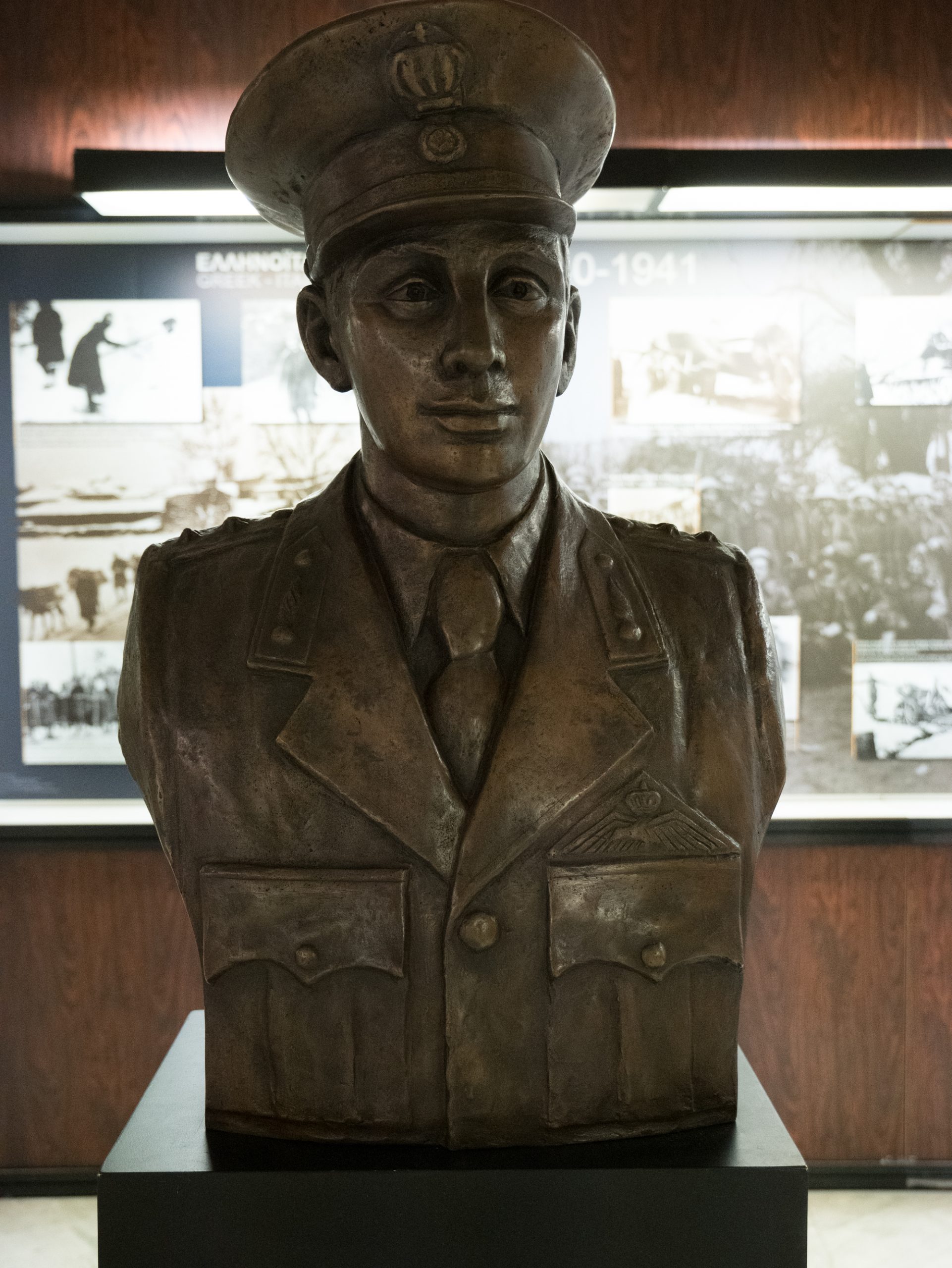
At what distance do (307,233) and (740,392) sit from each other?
170 cm

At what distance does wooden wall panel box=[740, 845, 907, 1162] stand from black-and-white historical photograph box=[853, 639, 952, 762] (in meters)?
0.42

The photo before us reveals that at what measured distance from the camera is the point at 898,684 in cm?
344

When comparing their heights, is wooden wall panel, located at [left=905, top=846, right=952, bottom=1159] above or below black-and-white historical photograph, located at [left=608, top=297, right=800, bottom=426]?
below

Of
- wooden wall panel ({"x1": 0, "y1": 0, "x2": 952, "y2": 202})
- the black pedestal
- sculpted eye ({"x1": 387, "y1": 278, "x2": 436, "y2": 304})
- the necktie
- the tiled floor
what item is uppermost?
wooden wall panel ({"x1": 0, "y1": 0, "x2": 952, "y2": 202})

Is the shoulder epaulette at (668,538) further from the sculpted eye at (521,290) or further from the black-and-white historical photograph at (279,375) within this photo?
the black-and-white historical photograph at (279,375)

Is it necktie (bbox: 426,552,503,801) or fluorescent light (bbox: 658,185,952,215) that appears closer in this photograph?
necktie (bbox: 426,552,503,801)

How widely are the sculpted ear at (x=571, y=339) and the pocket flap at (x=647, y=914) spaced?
0.72m

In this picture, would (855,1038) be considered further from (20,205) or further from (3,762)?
(20,205)

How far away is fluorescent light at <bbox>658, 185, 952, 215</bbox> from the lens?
10.3 feet

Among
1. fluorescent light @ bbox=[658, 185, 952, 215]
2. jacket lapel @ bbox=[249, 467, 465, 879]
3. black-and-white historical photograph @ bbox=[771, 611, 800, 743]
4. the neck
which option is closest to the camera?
jacket lapel @ bbox=[249, 467, 465, 879]

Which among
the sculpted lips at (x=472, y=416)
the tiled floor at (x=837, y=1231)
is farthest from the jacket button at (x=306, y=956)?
the tiled floor at (x=837, y=1231)

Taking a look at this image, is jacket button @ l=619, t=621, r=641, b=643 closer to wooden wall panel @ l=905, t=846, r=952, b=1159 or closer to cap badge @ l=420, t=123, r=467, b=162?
cap badge @ l=420, t=123, r=467, b=162

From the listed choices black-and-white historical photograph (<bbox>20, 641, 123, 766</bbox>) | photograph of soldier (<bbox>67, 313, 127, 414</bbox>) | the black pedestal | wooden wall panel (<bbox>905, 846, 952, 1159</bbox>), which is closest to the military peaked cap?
the black pedestal

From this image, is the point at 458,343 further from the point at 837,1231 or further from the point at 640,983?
the point at 837,1231
